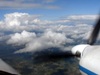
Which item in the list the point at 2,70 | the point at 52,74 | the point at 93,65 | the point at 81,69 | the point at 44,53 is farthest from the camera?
the point at 52,74

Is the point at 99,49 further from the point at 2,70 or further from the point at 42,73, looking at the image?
the point at 42,73

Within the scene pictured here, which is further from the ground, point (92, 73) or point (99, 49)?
point (99, 49)

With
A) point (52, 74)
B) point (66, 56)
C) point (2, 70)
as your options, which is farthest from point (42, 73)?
point (2, 70)

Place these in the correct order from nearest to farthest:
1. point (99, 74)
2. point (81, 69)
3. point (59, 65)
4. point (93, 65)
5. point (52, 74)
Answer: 1. point (99, 74)
2. point (93, 65)
3. point (81, 69)
4. point (52, 74)
5. point (59, 65)

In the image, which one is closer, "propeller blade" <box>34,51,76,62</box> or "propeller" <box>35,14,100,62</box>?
"propeller" <box>35,14,100,62</box>

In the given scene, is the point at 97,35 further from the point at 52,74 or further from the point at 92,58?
the point at 52,74

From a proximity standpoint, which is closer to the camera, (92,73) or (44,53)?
(92,73)

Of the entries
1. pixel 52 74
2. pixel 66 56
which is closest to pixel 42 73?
pixel 52 74

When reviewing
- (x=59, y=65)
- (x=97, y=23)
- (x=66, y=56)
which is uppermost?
(x=97, y=23)

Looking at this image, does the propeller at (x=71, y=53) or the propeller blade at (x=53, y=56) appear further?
the propeller blade at (x=53, y=56)

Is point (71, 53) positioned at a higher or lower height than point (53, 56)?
higher
